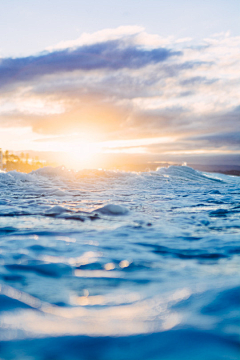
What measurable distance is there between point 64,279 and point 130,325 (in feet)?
2.59

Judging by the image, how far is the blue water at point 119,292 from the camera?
1.38 meters

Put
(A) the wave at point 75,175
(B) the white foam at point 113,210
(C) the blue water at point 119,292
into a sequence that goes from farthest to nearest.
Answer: (A) the wave at point 75,175 → (B) the white foam at point 113,210 → (C) the blue water at point 119,292

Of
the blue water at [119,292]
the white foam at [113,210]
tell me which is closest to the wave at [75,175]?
the white foam at [113,210]

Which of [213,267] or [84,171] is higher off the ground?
[84,171]

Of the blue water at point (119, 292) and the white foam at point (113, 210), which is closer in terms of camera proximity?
the blue water at point (119, 292)

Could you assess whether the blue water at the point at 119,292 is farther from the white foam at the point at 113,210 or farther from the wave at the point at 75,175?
the wave at the point at 75,175

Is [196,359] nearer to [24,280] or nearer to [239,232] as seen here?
[24,280]

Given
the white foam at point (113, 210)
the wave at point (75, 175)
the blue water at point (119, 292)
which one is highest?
the wave at point (75, 175)

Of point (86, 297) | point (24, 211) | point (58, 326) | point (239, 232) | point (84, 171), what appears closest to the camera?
point (58, 326)

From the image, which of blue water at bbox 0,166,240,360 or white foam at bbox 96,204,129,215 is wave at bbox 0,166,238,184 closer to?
white foam at bbox 96,204,129,215

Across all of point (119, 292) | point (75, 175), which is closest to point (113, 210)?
point (119, 292)

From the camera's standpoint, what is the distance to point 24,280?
82.4 inches

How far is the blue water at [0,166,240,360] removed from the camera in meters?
1.38

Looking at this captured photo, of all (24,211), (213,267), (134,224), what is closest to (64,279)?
(213,267)
